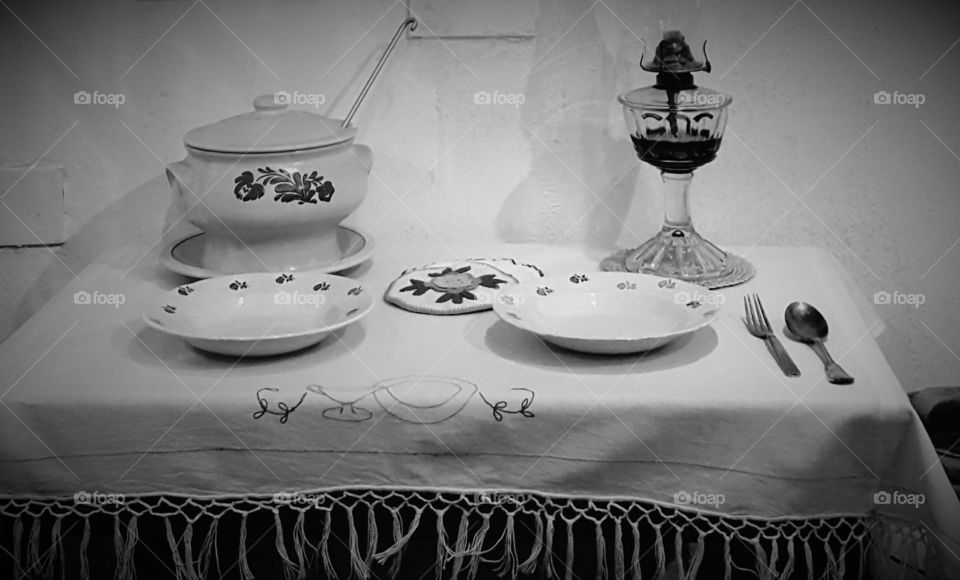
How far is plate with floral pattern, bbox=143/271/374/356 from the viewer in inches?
38.8

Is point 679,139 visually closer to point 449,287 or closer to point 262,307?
point 449,287

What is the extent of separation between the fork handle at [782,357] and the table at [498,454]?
0.04ft

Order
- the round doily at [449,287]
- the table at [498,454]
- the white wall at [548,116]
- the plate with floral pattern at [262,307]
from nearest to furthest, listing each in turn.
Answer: the table at [498,454]
the plate with floral pattern at [262,307]
the round doily at [449,287]
the white wall at [548,116]

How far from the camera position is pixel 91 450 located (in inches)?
36.1

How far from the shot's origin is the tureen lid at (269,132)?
1149 millimetres

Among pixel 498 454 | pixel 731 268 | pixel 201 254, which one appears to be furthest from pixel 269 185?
pixel 731 268

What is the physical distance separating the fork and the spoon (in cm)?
2

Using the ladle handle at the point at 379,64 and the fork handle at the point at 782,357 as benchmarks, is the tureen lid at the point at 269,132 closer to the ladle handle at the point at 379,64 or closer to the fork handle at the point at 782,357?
the ladle handle at the point at 379,64

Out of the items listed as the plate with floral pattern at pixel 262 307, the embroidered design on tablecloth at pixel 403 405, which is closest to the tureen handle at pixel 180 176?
the plate with floral pattern at pixel 262 307

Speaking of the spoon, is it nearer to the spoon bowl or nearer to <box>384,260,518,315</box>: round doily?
the spoon bowl

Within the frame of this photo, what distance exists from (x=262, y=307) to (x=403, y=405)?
26 centimetres

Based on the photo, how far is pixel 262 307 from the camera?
1090mm

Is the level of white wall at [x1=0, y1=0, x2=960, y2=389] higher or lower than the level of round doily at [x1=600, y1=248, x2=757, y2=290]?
higher

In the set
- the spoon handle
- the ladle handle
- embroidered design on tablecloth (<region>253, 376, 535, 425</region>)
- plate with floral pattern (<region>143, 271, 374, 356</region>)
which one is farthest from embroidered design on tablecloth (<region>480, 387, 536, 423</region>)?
the ladle handle
